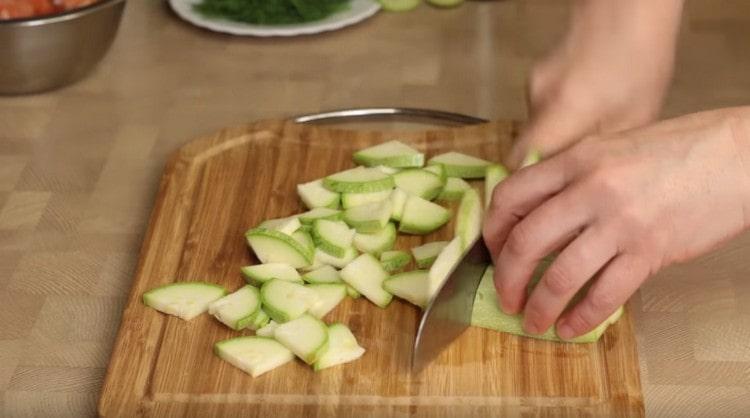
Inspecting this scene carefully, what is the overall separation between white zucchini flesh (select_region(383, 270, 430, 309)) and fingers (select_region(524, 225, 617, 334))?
0.61ft

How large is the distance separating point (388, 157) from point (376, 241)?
8.2 inches

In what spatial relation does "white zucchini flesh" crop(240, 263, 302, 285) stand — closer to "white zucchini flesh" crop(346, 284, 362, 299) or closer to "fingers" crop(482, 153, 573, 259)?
"white zucchini flesh" crop(346, 284, 362, 299)

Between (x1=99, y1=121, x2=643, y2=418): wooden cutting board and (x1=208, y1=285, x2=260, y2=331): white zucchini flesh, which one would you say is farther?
(x1=208, y1=285, x2=260, y2=331): white zucchini flesh

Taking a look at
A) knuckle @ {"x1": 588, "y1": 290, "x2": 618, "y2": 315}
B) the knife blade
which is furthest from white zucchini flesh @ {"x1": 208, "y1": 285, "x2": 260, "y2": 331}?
knuckle @ {"x1": 588, "y1": 290, "x2": 618, "y2": 315}

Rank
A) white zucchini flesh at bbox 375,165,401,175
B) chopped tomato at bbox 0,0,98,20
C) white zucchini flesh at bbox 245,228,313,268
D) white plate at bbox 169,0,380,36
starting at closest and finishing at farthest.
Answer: white zucchini flesh at bbox 245,228,313,268 < white zucchini flesh at bbox 375,165,401,175 < chopped tomato at bbox 0,0,98,20 < white plate at bbox 169,0,380,36

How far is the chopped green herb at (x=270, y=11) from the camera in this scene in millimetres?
2502

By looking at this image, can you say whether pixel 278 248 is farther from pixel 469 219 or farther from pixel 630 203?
pixel 630 203

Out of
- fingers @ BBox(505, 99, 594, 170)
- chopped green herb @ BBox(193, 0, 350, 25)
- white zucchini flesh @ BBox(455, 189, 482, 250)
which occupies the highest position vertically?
fingers @ BBox(505, 99, 594, 170)

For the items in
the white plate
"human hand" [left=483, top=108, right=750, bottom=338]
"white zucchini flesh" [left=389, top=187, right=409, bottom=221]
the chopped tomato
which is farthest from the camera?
the white plate

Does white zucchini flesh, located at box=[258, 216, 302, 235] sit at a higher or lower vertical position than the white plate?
higher

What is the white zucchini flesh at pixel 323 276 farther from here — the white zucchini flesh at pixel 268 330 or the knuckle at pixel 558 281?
the knuckle at pixel 558 281

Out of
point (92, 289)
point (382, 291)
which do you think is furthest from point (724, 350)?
point (92, 289)

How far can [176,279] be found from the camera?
1.68 meters

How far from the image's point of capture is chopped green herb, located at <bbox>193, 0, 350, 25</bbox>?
2.50 m
